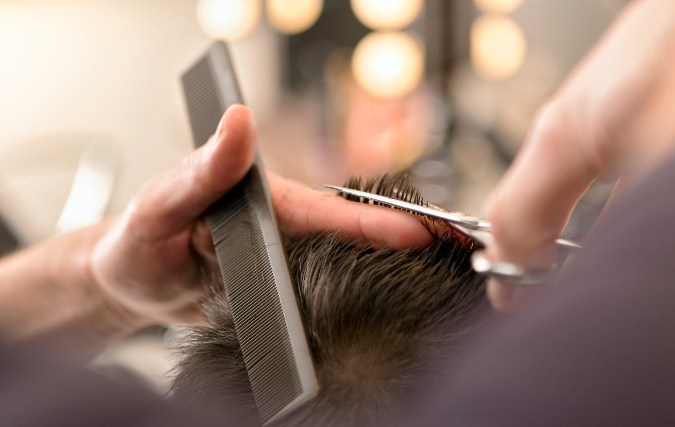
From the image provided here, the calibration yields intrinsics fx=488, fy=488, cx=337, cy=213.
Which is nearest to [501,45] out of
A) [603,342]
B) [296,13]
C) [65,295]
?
[296,13]

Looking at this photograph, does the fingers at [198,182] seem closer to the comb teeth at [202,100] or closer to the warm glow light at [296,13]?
the comb teeth at [202,100]

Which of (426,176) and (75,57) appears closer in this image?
(426,176)

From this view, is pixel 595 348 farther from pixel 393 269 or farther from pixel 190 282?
pixel 190 282

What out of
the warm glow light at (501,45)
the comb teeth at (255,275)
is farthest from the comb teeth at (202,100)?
the warm glow light at (501,45)

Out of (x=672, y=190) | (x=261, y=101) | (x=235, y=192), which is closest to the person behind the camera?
(x=672, y=190)

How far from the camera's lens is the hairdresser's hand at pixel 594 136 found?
227 mm

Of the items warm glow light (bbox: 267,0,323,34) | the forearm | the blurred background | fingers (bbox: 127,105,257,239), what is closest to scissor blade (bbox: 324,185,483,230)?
fingers (bbox: 127,105,257,239)

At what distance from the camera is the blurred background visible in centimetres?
165

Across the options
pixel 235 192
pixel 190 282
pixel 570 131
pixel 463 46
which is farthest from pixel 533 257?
pixel 463 46

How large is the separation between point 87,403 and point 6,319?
0.44 meters

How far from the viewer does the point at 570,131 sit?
26 cm

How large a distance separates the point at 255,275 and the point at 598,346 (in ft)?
0.82

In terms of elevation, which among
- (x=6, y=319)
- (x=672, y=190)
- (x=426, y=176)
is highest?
(x=672, y=190)

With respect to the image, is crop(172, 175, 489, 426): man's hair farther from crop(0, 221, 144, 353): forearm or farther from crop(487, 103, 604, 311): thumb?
crop(0, 221, 144, 353): forearm
